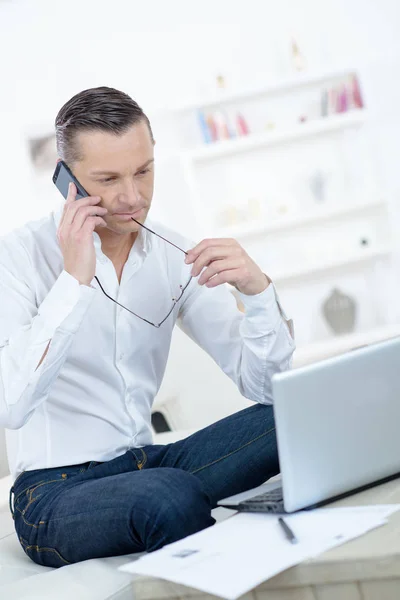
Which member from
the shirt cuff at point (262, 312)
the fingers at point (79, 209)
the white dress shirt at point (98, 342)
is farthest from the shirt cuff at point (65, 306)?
the shirt cuff at point (262, 312)

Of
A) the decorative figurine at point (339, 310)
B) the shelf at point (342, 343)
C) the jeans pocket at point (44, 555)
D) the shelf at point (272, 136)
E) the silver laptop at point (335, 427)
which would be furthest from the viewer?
the decorative figurine at point (339, 310)

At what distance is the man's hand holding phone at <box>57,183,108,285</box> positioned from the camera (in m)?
1.58

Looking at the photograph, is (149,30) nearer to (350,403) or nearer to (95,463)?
(95,463)

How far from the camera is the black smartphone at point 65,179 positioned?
5.69 feet

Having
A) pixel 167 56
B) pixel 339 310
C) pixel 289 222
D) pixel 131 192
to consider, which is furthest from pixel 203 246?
pixel 167 56

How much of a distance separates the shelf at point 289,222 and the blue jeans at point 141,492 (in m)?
2.74

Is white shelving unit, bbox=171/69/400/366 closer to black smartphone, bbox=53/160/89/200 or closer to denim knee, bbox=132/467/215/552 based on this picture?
black smartphone, bbox=53/160/89/200

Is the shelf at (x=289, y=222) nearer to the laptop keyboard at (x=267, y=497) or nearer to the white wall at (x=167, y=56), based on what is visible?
the white wall at (x=167, y=56)

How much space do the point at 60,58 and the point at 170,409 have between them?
2.48 meters

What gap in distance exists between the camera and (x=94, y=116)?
1723mm

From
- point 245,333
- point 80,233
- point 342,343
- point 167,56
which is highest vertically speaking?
point 167,56

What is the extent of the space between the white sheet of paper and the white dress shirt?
1.62 feet

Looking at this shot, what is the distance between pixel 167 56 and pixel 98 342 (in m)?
3.07

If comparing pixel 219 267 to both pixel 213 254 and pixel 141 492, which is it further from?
pixel 141 492
